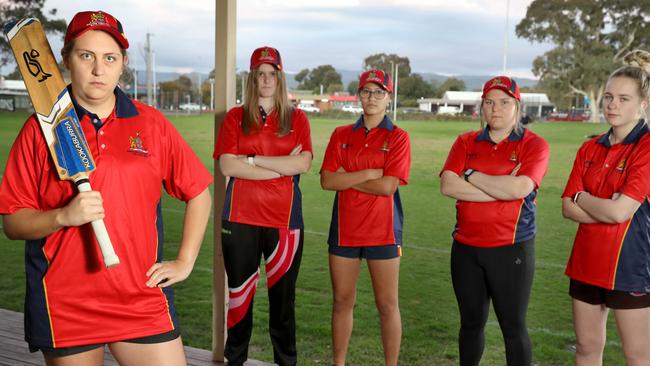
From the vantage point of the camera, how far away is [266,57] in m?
2.72

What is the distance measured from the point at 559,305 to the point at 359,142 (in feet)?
9.46

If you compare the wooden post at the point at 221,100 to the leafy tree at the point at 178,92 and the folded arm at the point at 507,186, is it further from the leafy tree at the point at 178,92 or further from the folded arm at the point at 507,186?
the leafy tree at the point at 178,92

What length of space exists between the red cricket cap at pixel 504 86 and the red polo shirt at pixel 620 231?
1.24 ft

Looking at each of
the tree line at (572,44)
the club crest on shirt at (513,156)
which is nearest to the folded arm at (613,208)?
the club crest on shirt at (513,156)

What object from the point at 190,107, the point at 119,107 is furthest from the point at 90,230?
the point at 190,107

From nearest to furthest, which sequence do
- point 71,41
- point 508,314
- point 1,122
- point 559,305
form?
point 71,41 < point 508,314 < point 559,305 < point 1,122

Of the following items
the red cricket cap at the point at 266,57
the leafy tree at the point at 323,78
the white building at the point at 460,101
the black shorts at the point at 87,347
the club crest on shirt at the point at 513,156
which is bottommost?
the black shorts at the point at 87,347

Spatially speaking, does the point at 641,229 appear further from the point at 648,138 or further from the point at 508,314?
the point at 508,314

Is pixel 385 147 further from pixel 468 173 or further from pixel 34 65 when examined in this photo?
A: pixel 34 65

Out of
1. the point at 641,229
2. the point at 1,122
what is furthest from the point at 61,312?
the point at 1,122

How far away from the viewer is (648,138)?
212 centimetres

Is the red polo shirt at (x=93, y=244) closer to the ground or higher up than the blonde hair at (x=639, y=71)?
closer to the ground

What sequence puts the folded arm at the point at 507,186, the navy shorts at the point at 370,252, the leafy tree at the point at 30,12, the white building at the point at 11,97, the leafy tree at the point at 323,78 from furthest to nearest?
the white building at the point at 11,97, the leafy tree at the point at 30,12, the leafy tree at the point at 323,78, the navy shorts at the point at 370,252, the folded arm at the point at 507,186

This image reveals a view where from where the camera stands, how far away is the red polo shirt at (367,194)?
269 cm
